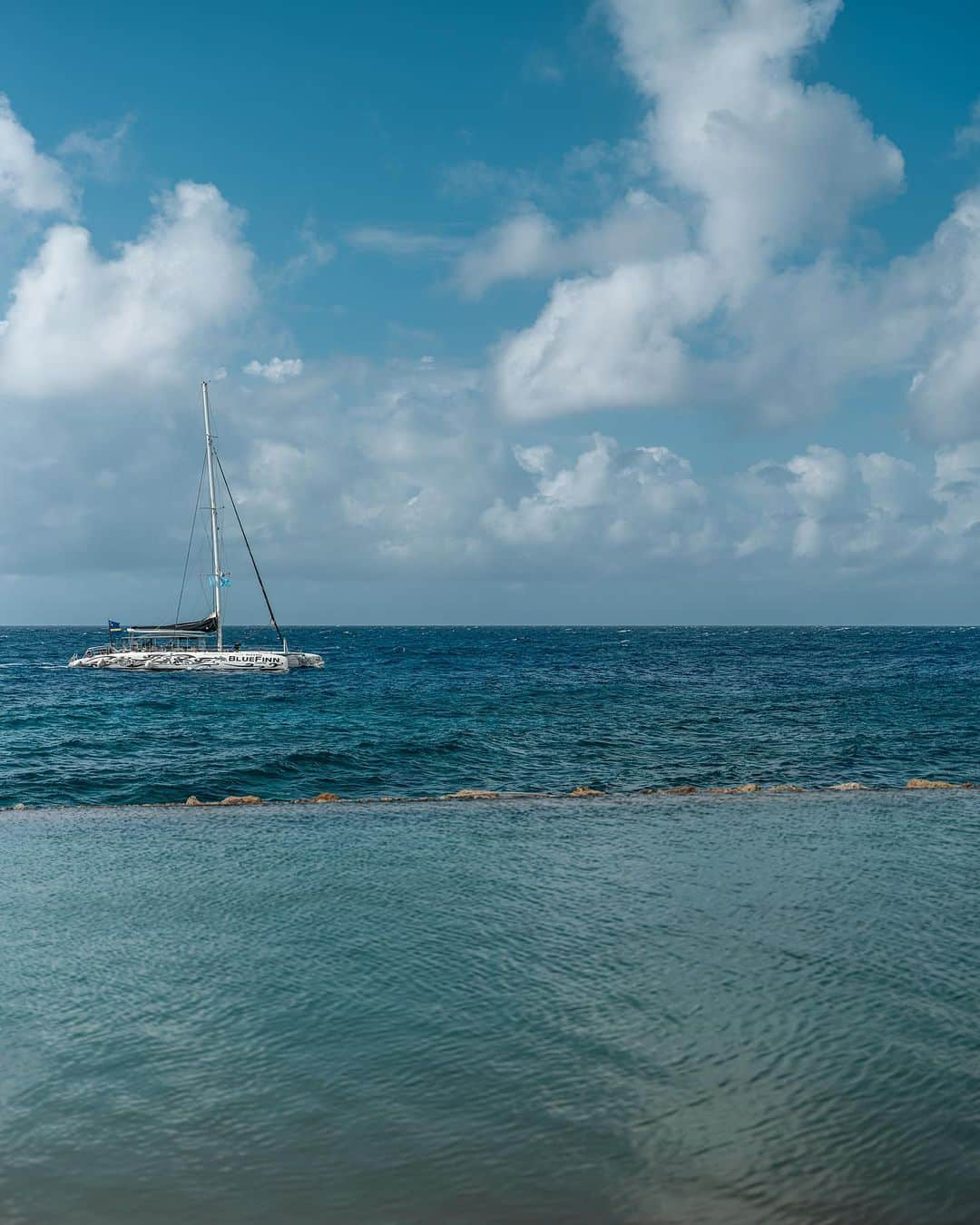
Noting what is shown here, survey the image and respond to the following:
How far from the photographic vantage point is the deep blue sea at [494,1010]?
22.8 ft

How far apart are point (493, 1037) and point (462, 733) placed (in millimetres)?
28554

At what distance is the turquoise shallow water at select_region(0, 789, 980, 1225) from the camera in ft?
22.6

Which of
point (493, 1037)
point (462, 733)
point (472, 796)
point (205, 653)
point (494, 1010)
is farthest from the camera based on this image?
point (205, 653)

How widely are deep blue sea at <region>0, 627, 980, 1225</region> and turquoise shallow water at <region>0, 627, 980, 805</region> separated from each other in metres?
4.10

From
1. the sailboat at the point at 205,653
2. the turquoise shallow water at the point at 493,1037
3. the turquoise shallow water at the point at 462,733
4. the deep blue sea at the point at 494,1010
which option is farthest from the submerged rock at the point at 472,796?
the sailboat at the point at 205,653

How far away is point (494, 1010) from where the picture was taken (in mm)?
9977

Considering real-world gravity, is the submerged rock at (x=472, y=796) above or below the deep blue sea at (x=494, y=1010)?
below

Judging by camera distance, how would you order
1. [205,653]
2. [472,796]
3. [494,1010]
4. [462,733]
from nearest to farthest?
[494,1010] → [472,796] → [462,733] → [205,653]

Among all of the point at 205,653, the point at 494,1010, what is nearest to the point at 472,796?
the point at 494,1010

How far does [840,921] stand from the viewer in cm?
1291

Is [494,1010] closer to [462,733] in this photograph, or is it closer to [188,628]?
[462,733]

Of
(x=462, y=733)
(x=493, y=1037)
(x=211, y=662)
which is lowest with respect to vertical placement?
(x=462, y=733)

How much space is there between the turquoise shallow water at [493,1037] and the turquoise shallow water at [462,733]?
10779mm

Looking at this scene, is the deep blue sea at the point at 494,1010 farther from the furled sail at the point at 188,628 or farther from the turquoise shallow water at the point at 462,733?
the furled sail at the point at 188,628
